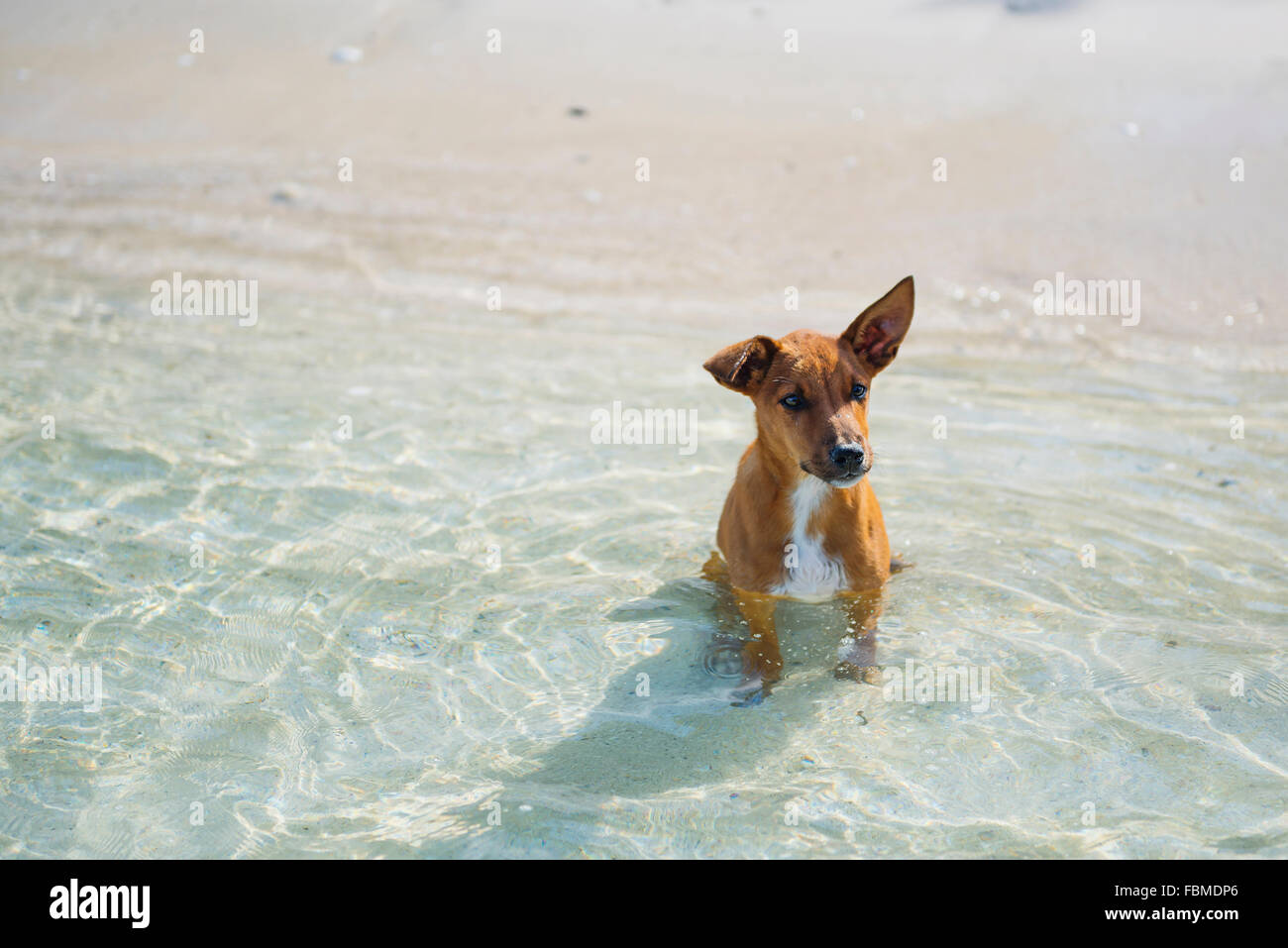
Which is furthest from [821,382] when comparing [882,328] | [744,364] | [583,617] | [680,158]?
[680,158]

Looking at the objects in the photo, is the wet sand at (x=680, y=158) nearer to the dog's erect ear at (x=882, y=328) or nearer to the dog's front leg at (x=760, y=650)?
the dog's erect ear at (x=882, y=328)

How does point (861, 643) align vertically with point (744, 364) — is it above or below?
below

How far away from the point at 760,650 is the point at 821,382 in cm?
116

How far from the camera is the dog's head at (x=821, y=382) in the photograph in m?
4.09

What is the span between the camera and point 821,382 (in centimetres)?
422

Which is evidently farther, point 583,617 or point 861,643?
point 583,617

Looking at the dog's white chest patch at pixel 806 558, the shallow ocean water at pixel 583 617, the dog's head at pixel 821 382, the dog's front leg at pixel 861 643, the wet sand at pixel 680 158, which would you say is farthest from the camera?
the wet sand at pixel 680 158

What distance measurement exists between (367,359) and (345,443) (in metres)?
1.53

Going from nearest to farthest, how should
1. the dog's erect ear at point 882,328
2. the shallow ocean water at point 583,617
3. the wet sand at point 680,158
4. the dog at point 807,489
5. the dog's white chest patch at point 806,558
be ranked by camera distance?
the shallow ocean water at point 583,617 → the dog at point 807,489 → the dog's erect ear at point 882,328 → the dog's white chest patch at point 806,558 → the wet sand at point 680,158

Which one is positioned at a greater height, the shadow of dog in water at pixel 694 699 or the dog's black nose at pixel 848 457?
the dog's black nose at pixel 848 457

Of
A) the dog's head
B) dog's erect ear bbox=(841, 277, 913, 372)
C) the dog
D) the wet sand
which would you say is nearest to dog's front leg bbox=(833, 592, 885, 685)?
the dog

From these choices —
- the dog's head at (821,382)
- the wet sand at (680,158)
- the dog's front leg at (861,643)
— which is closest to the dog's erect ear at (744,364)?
the dog's head at (821,382)

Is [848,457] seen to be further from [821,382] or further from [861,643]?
[861,643]

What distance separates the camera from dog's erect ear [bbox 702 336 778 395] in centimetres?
424
